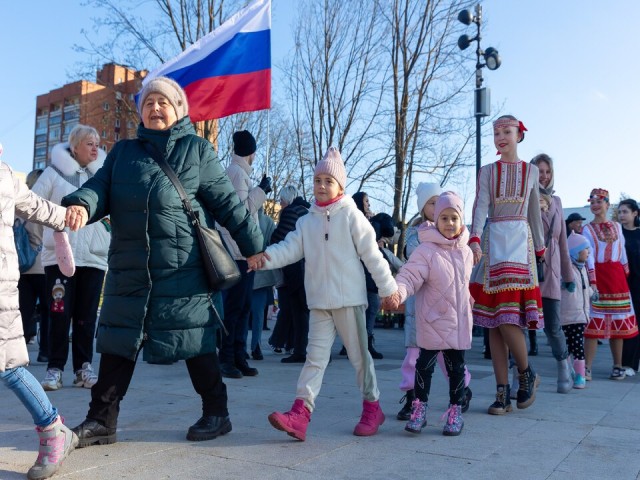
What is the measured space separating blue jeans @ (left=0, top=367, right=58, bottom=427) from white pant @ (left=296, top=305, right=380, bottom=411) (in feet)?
4.84

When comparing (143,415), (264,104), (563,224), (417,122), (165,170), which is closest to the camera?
(165,170)

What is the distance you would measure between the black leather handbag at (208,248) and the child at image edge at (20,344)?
69 centimetres

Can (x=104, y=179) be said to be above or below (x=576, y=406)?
above

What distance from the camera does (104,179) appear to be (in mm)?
3904

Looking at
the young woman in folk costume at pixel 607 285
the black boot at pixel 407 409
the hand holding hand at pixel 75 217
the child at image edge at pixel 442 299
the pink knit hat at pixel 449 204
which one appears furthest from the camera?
the young woman in folk costume at pixel 607 285

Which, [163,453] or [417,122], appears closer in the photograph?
[163,453]

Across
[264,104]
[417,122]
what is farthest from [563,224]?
[417,122]

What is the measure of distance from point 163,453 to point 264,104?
449cm

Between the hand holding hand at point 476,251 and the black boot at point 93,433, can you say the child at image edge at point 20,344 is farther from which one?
the hand holding hand at point 476,251

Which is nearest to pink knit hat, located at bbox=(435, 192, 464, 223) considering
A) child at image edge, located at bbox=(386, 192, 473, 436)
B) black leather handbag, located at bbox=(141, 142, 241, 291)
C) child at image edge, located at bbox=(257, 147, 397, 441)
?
child at image edge, located at bbox=(386, 192, 473, 436)

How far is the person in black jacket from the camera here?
7746 millimetres

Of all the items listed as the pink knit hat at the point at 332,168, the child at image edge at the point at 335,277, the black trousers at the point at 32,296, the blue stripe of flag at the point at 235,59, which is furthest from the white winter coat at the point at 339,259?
the black trousers at the point at 32,296

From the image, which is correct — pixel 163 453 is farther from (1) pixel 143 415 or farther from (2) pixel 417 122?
(2) pixel 417 122

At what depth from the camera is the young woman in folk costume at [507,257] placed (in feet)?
16.3
